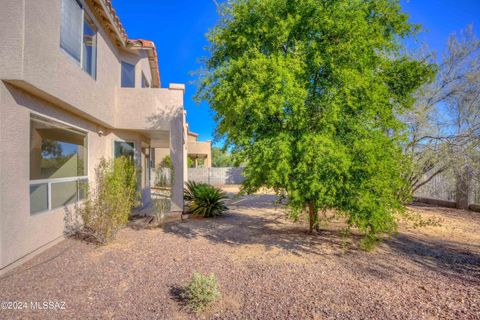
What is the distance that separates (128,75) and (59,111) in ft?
18.2

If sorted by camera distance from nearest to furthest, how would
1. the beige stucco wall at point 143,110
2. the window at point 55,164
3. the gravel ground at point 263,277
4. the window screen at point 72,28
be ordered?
the gravel ground at point 263,277 < the window at point 55,164 < the window screen at point 72,28 < the beige stucco wall at point 143,110

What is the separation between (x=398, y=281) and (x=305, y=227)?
418 cm

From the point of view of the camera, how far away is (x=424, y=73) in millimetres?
6539

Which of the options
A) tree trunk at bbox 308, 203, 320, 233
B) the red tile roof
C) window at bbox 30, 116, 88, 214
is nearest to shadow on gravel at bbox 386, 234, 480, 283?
tree trunk at bbox 308, 203, 320, 233

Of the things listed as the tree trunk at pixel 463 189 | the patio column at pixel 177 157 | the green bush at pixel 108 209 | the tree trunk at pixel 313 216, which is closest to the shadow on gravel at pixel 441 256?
the tree trunk at pixel 313 216

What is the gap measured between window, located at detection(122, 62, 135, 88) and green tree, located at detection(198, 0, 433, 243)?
6245mm

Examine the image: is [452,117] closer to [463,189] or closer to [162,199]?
[463,189]

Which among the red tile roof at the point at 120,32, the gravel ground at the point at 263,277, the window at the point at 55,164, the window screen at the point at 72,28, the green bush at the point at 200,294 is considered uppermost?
the red tile roof at the point at 120,32

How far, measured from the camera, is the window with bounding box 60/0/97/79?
6.45 metres

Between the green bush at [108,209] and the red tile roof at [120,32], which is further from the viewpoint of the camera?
the red tile roof at [120,32]

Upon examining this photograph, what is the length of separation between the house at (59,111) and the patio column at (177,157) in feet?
0.12

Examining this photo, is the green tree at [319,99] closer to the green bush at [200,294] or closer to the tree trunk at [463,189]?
the green bush at [200,294]

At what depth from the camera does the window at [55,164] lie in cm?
580

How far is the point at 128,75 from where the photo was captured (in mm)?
11570
